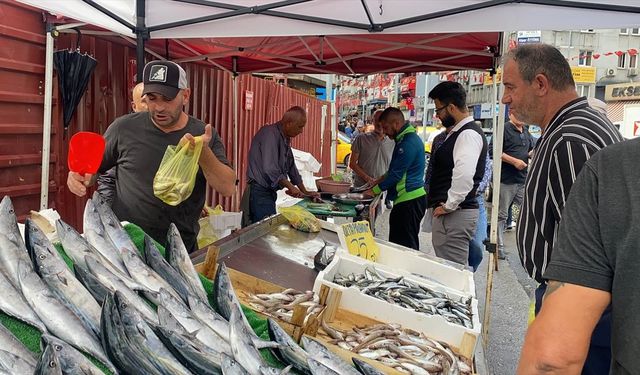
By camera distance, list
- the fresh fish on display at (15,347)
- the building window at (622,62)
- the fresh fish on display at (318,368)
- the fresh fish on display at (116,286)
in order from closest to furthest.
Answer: the fresh fish on display at (15,347) < the fresh fish on display at (318,368) < the fresh fish on display at (116,286) < the building window at (622,62)

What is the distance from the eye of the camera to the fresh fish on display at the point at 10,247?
1800mm

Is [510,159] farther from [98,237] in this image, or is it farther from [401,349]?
[98,237]

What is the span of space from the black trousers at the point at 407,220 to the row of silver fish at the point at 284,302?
325 cm

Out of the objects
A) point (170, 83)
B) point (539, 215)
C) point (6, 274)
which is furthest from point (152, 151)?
point (539, 215)

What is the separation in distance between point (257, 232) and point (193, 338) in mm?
2390

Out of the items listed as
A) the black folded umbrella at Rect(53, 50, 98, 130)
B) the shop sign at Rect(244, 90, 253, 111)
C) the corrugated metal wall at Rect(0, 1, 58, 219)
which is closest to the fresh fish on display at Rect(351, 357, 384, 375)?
the corrugated metal wall at Rect(0, 1, 58, 219)

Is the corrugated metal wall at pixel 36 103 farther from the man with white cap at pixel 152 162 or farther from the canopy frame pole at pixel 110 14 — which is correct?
the man with white cap at pixel 152 162

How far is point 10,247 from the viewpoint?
1874mm

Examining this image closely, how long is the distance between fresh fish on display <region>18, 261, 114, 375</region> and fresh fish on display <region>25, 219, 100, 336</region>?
0.04 meters

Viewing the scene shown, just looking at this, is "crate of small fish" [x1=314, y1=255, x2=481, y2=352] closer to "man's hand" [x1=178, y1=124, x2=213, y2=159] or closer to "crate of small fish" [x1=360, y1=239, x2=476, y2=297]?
"crate of small fish" [x1=360, y1=239, x2=476, y2=297]

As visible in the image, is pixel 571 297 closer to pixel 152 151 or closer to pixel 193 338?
pixel 193 338

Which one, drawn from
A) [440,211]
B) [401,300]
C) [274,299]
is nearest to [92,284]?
[274,299]

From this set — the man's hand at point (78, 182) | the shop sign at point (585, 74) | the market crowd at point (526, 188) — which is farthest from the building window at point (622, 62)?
the man's hand at point (78, 182)

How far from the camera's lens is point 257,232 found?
405cm
